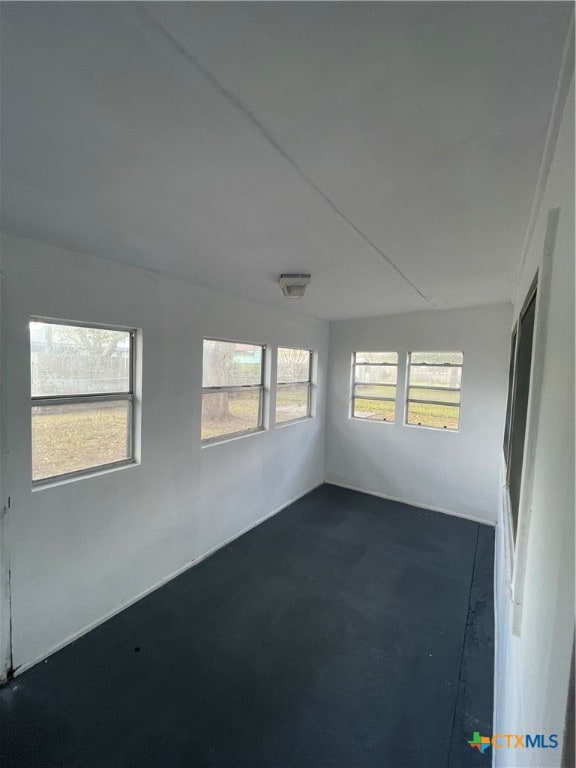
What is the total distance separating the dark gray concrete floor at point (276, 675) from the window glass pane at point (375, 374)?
96.2 inches

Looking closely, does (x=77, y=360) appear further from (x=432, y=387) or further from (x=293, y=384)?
(x=432, y=387)

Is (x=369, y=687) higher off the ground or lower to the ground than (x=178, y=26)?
lower

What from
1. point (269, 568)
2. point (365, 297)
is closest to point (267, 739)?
point (269, 568)

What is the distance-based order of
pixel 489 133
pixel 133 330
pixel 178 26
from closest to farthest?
pixel 178 26 → pixel 489 133 → pixel 133 330

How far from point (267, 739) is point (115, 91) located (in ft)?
8.99

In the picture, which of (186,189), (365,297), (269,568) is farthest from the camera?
(365,297)

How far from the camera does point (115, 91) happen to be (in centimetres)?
89

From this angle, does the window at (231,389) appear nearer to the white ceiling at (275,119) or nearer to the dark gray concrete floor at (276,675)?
the dark gray concrete floor at (276,675)

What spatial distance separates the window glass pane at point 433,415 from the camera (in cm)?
455

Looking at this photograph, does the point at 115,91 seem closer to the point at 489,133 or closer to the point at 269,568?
the point at 489,133

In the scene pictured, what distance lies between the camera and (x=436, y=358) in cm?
466

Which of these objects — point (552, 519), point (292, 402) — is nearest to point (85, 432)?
point (552, 519)

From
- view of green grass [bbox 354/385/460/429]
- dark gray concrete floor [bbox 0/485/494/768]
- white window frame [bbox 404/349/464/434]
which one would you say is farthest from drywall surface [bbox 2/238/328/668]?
white window frame [bbox 404/349/464/434]

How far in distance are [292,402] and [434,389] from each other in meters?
1.92
